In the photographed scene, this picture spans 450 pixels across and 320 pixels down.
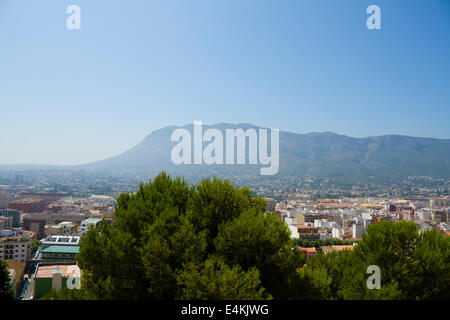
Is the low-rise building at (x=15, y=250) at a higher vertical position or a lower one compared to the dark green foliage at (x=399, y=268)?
lower

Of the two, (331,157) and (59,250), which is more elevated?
(331,157)

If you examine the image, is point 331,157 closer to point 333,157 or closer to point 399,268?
point 333,157

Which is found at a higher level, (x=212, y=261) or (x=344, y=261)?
(x=212, y=261)

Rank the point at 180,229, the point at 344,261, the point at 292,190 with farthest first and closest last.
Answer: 1. the point at 292,190
2. the point at 344,261
3. the point at 180,229

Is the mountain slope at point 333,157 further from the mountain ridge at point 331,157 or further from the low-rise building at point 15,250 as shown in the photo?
the low-rise building at point 15,250

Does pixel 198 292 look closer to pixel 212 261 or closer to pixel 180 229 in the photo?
pixel 212 261

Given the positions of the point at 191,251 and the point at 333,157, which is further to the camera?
the point at 333,157

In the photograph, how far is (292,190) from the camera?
6594 centimetres

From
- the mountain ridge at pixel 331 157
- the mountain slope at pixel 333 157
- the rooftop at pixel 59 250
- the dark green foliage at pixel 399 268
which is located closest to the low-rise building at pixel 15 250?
the rooftop at pixel 59 250

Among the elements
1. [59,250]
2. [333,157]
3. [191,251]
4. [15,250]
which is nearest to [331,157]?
[333,157]

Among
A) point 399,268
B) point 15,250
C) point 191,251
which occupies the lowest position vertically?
point 15,250

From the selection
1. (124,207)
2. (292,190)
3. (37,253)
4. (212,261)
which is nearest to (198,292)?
(212,261)

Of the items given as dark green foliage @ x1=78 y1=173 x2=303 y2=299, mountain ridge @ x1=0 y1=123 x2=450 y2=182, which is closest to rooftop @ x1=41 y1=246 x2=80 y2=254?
dark green foliage @ x1=78 y1=173 x2=303 y2=299

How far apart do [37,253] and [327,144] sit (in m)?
97.7
